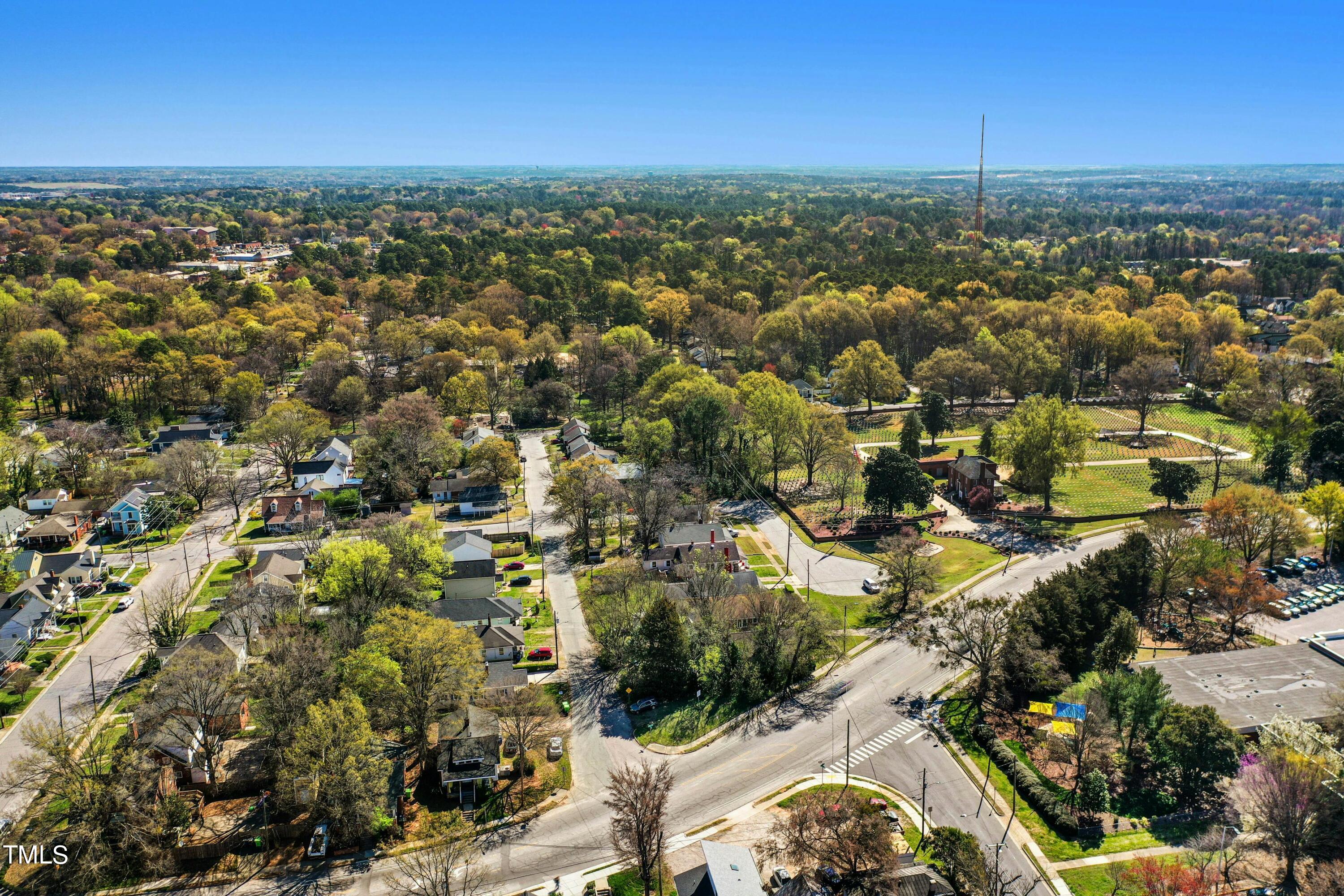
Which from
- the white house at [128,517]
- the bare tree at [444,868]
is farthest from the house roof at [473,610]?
the white house at [128,517]

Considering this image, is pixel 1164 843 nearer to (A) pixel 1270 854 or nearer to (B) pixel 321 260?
(A) pixel 1270 854

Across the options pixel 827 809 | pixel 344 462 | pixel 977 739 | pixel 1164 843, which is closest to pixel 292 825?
pixel 827 809

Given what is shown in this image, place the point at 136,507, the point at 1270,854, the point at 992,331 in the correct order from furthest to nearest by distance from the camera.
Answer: the point at 992,331 < the point at 136,507 < the point at 1270,854

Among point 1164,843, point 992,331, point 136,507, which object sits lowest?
point 1164,843

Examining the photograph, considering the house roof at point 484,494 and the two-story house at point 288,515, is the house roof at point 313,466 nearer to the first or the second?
the two-story house at point 288,515

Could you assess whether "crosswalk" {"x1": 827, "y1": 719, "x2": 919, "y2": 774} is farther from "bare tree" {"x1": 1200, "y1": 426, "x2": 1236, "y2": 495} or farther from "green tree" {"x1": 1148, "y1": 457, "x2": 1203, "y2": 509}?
"bare tree" {"x1": 1200, "y1": 426, "x2": 1236, "y2": 495}

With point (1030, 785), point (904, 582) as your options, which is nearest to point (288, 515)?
point (904, 582)

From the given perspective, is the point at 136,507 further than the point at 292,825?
Yes
